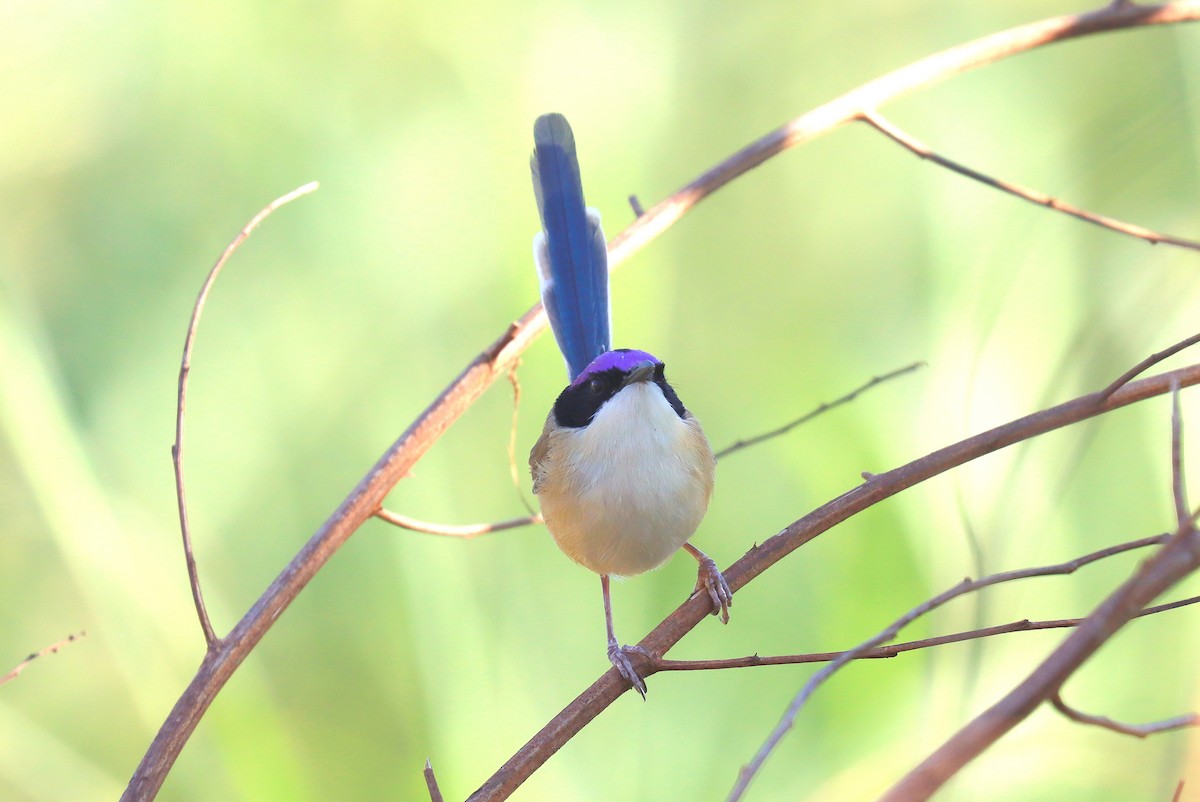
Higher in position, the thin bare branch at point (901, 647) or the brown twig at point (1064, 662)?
the brown twig at point (1064, 662)

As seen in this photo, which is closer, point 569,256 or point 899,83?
point 899,83

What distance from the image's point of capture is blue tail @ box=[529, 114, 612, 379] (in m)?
1.13

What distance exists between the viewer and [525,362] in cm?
162

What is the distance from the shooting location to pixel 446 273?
1.64 metres

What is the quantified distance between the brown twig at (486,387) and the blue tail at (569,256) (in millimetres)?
85

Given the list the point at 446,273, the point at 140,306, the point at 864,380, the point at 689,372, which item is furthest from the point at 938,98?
the point at 140,306

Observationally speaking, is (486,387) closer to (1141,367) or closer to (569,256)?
(569,256)

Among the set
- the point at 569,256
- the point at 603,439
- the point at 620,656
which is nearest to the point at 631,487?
the point at 603,439

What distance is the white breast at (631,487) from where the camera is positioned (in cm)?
113

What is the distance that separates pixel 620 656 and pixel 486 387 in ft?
1.11

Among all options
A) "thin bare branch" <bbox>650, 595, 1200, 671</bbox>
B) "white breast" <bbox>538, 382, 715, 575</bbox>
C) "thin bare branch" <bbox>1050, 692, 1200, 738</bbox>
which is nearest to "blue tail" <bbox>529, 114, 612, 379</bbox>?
"white breast" <bbox>538, 382, 715, 575</bbox>

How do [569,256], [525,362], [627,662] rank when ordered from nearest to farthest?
[627,662]
[569,256]
[525,362]

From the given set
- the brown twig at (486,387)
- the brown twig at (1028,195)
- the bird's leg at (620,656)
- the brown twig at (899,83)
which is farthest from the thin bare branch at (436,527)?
the brown twig at (1028,195)

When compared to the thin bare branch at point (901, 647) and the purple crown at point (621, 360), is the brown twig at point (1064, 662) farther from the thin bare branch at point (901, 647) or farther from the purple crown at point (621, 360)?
the purple crown at point (621, 360)
